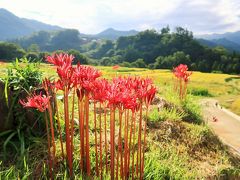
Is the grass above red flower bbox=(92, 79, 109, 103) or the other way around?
the other way around

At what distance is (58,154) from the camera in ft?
20.5

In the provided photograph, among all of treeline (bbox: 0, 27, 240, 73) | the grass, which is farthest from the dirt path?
treeline (bbox: 0, 27, 240, 73)

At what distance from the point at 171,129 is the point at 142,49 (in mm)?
175079

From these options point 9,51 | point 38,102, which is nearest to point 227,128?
point 38,102

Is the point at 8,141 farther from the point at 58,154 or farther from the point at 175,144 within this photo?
the point at 175,144

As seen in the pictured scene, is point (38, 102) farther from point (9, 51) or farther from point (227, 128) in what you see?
point (9, 51)

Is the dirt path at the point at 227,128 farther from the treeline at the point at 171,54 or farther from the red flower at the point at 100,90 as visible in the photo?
the treeline at the point at 171,54

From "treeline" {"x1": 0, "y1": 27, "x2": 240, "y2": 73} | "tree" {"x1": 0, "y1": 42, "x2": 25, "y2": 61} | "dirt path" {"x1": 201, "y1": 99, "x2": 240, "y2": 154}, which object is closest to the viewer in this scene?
"dirt path" {"x1": 201, "y1": 99, "x2": 240, "y2": 154}

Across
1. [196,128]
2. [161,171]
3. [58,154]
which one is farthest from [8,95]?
[196,128]

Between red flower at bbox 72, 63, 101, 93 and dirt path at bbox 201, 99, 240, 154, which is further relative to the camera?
dirt path at bbox 201, 99, 240, 154

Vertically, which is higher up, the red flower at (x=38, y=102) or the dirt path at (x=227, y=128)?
the red flower at (x=38, y=102)

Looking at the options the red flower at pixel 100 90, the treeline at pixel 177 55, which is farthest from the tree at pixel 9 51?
the red flower at pixel 100 90

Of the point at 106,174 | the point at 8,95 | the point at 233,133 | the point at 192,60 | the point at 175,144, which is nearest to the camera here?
the point at 106,174

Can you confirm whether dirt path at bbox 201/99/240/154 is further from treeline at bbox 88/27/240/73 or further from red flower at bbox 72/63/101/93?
treeline at bbox 88/27/240/73
